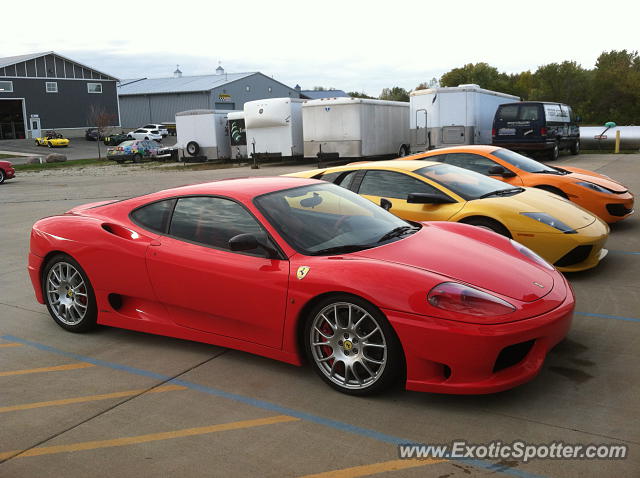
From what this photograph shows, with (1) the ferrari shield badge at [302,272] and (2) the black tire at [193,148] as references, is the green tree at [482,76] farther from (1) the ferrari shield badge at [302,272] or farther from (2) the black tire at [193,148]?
(1) the ferrari shield badge at [302,272]

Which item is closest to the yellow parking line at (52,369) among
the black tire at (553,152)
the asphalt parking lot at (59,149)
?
the black tire at (553,152)

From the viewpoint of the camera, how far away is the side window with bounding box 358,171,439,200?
7.06 meters

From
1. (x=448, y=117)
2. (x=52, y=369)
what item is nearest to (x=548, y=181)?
(x=52, y=369)

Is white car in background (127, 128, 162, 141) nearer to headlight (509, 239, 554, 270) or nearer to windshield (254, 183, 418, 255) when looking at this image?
windshield (254, 183, 418, 255)

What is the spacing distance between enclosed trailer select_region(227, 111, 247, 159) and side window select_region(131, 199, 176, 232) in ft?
82.1

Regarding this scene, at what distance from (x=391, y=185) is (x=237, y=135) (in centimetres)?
2351

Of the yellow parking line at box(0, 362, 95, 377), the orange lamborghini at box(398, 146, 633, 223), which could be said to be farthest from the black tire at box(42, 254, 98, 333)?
the orange lamborghini at box(398, 146, 633, 223)

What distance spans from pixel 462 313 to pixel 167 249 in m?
2.23

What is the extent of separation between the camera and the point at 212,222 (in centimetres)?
448

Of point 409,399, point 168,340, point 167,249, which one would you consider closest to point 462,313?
point 409,399

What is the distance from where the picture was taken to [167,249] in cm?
450

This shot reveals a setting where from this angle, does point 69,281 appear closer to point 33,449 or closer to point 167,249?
point 167,249

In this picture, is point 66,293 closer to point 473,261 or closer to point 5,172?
point 473,261

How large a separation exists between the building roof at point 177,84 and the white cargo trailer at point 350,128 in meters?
41.7
